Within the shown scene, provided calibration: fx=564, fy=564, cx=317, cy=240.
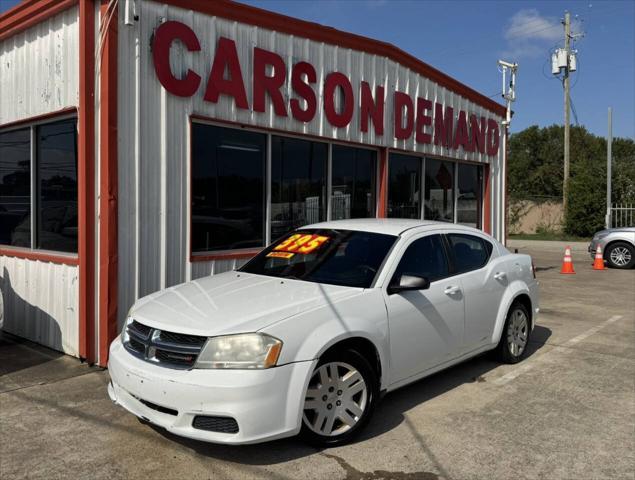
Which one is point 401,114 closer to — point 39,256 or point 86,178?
point 86,178

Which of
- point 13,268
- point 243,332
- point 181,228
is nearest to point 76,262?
point 181,228

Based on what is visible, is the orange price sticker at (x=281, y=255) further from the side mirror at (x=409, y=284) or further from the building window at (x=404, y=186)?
→ the building window at (x=404, y=186)

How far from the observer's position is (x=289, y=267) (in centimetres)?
486

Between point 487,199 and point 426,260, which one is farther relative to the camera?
point 487,199

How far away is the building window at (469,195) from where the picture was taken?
12172 mm

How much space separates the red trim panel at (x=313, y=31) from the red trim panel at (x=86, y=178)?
94cm

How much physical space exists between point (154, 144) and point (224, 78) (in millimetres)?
1292

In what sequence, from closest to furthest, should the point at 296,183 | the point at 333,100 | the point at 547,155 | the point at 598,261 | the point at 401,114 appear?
the point at 296,183, the point at 333,100, the point at 401,114, the point at 598,261, the point at 547,155

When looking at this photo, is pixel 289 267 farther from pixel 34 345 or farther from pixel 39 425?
pixel 34 345

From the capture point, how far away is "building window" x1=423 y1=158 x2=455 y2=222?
11.0 metres

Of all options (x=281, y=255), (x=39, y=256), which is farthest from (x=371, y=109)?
(x=39, y=256)

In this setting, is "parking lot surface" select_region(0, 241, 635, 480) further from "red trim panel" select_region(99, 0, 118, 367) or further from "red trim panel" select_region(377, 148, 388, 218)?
"red trim panel" select_region(377, 148, 388, 218)

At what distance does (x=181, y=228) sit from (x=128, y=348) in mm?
2574

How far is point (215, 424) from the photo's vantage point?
137 inches
